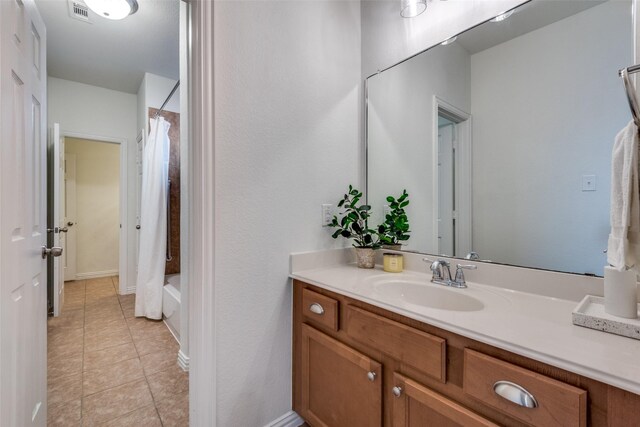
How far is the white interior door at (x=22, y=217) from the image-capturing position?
0.88 meters

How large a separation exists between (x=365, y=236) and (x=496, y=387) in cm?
98

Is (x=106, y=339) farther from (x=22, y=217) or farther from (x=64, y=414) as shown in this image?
(x=22, y=217)

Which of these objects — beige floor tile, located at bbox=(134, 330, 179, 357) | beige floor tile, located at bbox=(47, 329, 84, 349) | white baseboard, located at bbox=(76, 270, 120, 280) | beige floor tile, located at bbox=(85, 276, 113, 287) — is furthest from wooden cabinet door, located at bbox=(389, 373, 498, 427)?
white baseboard, located at bbox=(76, 270, 120, 280)

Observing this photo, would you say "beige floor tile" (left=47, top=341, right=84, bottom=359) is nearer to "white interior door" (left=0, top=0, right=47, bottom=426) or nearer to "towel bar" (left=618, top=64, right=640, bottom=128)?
"white interior door" (left=0, top=0, right=47, bottom=426)

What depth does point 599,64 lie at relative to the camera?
1.00 m

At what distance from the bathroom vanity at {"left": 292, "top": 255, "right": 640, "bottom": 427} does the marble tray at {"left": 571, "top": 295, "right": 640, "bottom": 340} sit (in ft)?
0.08

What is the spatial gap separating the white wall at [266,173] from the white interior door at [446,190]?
0.55m

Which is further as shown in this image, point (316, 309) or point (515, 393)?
point (316, 309)

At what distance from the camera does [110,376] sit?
188cm

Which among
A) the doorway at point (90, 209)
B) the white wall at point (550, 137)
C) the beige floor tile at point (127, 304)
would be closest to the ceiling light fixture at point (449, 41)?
the white wall at point (550, 137)

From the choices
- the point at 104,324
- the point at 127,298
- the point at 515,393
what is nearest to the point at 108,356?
the point at 104,324

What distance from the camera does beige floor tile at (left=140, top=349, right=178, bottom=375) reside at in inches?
78.2

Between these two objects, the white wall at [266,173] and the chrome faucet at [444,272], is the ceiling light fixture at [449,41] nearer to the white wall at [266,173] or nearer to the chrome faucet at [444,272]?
the white wall at [266,173]

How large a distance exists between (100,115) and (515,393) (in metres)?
4.57
